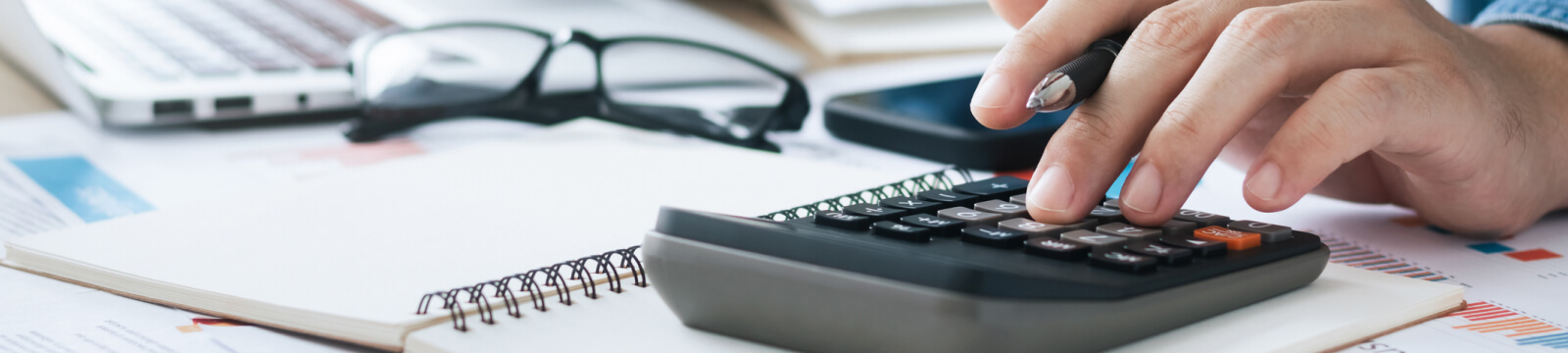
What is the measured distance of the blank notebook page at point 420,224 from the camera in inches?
15.2

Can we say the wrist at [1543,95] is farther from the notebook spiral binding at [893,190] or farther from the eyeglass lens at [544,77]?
the eyeglass lens at [544,77]

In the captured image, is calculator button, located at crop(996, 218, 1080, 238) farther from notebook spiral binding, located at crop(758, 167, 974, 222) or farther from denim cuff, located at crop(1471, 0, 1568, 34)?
denim cuff, located at crop(1471, 0, 1568, 34)

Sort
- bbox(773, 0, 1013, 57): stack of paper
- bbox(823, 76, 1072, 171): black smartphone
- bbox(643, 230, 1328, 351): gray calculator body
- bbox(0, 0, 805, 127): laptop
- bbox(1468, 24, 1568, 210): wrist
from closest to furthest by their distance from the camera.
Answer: bbox(643, 230, 1328, 351): gray calculator body
bbox(1468, 24, 1568, 210): wrist
bbox(823, 76, 1072, 171): black smartphone
bbox(0, 0, 805, 127): laptop
bbox(773, 0, 1013, 57): stack of paper

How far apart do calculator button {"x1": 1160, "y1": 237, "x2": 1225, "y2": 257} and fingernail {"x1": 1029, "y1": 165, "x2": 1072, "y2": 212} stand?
0.15 feet

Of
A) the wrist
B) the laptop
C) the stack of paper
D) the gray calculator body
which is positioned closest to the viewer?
the gray calculator body

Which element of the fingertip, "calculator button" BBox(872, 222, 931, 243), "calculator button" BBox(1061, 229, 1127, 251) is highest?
the fingertip

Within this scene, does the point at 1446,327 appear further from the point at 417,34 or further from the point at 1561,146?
the point at 417,34

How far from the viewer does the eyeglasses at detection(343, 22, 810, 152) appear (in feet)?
2.84

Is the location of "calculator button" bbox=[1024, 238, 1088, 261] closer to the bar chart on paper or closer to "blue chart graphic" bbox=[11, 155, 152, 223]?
the bar chart on paper

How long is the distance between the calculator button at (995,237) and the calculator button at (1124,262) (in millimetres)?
23

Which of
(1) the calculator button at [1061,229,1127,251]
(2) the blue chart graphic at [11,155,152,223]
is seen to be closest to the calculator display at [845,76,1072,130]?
(1) the calculator button at [1061,229,1127,251]

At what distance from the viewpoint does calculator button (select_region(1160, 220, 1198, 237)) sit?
368mm

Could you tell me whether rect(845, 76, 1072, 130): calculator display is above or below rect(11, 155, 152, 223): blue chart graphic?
above

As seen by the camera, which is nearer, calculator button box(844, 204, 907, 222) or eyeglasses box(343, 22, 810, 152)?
calculator button box(844, 204, 907, 222)
